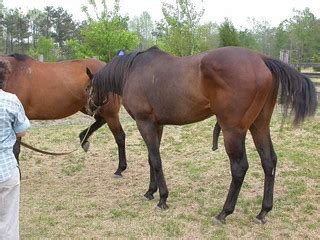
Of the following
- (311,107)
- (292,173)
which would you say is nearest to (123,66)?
(311,107)

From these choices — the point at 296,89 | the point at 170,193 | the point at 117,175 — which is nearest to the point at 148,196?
the point at 170,193

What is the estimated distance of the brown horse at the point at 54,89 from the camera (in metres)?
5.14

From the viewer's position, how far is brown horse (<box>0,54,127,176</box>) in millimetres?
5145

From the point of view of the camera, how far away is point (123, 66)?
14.5 feet

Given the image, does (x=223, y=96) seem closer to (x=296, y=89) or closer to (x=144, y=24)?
(x=296, y=89)

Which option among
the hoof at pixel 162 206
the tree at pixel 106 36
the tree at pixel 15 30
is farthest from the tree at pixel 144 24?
the hoof at pixel 162 206

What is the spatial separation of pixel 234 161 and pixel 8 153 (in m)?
1.99

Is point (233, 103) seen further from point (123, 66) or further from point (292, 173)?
point (292, 173)

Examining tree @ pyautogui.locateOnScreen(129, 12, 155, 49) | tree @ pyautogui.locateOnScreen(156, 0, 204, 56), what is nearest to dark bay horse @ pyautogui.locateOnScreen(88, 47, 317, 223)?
tree @ pyautogui.locateOnScreen(156, 0, 204, 56)

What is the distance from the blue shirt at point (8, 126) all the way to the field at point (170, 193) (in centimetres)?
125

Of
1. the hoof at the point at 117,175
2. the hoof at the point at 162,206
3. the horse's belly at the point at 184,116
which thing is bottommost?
the hoof at the point at 117,175

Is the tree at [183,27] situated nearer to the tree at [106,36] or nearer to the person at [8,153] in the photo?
the tree at [106,36]

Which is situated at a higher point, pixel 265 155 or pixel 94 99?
pixel 94 99

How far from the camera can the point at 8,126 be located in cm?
255
